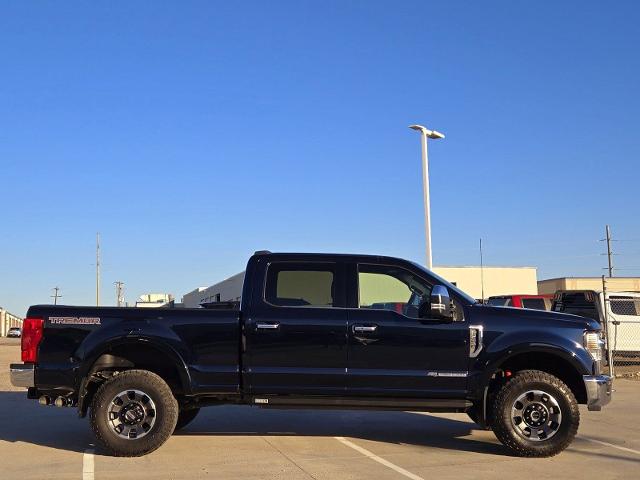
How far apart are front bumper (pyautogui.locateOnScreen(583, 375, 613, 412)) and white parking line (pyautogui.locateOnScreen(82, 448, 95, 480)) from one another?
5191 millimetres

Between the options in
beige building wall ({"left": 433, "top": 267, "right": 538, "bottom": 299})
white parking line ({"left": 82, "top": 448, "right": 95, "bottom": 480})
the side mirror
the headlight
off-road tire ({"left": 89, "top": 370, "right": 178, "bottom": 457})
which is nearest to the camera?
white parking line ({"left": 82, "top": 448, "right": 95, "bottom": 480})

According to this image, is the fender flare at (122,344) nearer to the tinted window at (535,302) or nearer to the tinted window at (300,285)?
the tinted window at (300,285)

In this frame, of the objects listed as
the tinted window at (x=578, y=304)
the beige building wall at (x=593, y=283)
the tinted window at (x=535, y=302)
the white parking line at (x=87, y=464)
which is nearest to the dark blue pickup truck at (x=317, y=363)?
the white parking line at (x=87, y=464)

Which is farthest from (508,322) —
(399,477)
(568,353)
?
(399,477)

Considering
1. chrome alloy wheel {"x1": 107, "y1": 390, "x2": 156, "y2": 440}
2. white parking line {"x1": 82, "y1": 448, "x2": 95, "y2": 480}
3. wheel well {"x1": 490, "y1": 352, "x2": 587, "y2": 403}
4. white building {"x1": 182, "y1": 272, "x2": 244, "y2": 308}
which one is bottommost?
white parking line {"x1": 82, "y1": 448, "x2": 95, "y2": 480}

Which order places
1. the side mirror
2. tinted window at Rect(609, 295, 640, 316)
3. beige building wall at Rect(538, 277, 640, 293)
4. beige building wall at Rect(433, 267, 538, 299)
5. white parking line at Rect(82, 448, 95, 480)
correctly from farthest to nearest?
beige building wall at Rect(538, 277, 640, 293)
beige building wall at Rect(433, 267, 538, 299)
tinted window at Rect(609, 295, 640, 316)
the side mirror
white parking line at Rect(82, 448, 95, 480)

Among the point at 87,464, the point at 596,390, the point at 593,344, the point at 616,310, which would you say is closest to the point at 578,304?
the point at 616,310

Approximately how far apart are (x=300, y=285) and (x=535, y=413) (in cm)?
292

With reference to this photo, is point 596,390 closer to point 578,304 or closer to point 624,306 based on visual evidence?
point 578,304

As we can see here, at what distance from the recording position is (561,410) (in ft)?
23.8

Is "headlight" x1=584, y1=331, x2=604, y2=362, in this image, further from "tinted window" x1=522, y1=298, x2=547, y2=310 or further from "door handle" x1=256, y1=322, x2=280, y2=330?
"tinted window" x1=522, y1=298, x2=547, y2=310

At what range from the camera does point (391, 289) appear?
762 cm

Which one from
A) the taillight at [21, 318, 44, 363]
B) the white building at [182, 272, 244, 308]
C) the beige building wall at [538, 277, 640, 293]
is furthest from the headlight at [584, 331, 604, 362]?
the beige building wall at [538, 277, 640, 293]

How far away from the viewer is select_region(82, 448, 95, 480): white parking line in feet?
21.0
